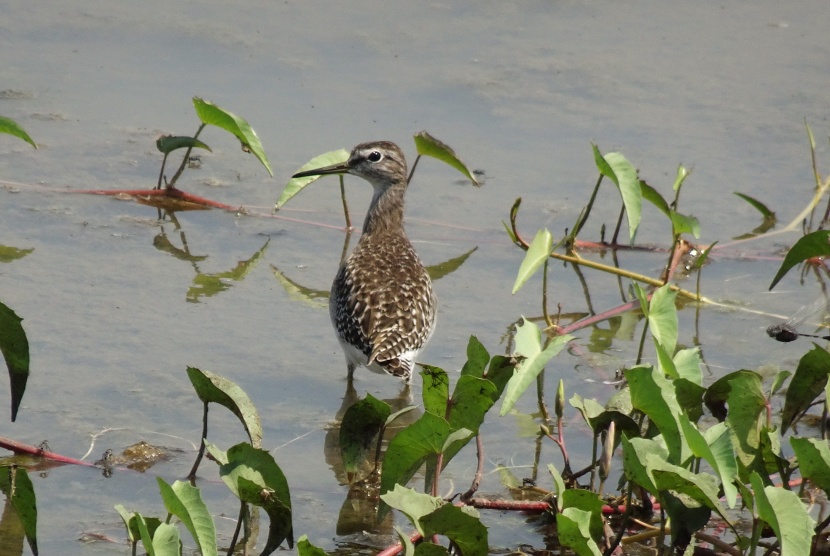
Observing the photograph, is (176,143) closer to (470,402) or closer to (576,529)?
(470,402)

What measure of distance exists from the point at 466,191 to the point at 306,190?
110 cm

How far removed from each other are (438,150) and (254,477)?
4117 millimetres

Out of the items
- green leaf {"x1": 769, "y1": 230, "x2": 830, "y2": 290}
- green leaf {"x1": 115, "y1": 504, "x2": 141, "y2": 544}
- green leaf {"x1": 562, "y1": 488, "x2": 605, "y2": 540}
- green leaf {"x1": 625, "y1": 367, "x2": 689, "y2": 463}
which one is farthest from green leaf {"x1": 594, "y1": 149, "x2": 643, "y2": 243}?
green leaf {"x1": 115, "y1": 504, "x2": 141, "y2": 544}

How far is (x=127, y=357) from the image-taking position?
662 cm

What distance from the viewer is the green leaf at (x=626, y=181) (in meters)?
6.45

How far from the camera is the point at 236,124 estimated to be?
298 inches

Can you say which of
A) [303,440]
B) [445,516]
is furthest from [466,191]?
[445,516]

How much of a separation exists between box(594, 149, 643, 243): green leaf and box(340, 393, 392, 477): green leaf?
2.10 meters

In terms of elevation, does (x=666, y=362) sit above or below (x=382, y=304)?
above

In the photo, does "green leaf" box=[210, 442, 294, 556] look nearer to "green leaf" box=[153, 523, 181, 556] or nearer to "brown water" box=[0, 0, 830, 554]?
"green leaf" box=[153, 523, 181, 556]

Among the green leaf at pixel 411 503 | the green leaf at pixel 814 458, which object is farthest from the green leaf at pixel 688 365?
the green leaf at pixel 411 503

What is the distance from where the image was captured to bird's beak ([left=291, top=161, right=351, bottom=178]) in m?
8.08

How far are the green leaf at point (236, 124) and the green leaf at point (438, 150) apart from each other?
0.93 m


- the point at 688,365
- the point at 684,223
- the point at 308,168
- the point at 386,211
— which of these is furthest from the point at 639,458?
the point at 308,168
